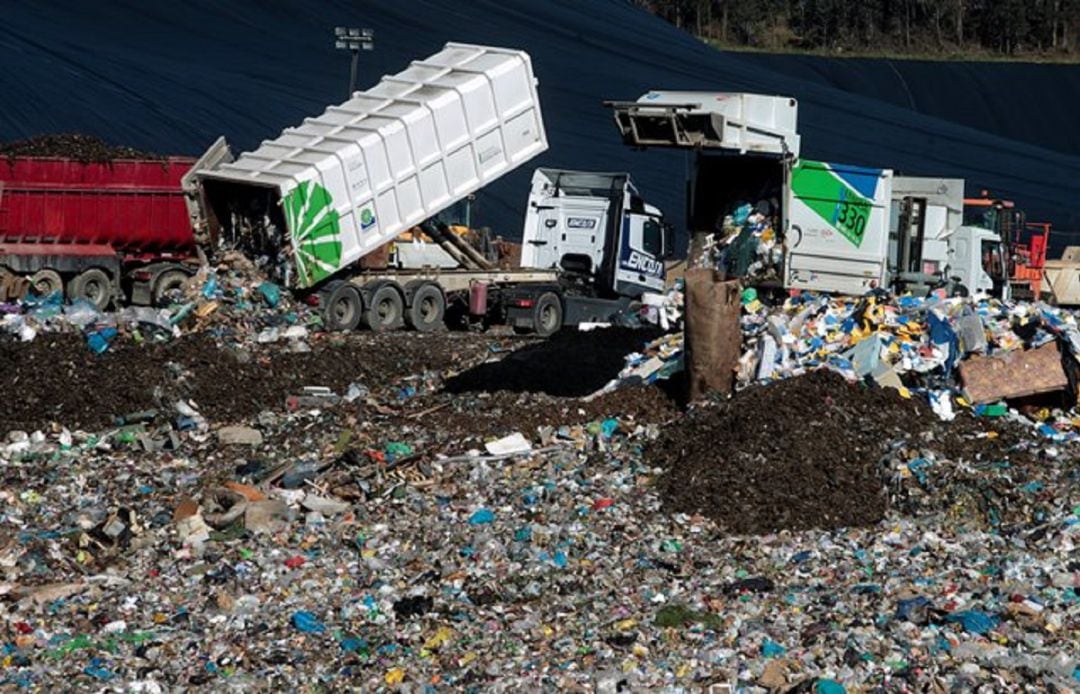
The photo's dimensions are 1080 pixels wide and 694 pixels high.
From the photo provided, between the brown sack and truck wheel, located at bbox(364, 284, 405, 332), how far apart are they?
1033cm

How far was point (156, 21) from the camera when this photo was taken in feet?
142

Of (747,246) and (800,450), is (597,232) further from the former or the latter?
(800,450)

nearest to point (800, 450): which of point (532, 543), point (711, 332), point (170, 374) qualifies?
point (711, 332)

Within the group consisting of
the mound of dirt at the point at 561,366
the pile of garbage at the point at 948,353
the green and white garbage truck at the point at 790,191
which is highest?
the green and white garbage truck at the point at 790,191

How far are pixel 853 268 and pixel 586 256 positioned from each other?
531cm

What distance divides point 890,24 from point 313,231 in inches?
1908

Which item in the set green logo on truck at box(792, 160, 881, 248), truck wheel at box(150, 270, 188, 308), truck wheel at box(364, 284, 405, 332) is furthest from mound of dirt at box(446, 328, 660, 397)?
truck wheel at box(150, 270, 188, 308)

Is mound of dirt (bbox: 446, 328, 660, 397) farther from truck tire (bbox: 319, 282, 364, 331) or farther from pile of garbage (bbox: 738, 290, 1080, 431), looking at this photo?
truck tire (bbox: 319, 282, 364, 331)

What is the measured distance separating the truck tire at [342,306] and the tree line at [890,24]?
139ft

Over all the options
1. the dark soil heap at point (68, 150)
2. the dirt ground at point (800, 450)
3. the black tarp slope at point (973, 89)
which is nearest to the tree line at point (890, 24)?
the black tarp slope at point (973, 89)

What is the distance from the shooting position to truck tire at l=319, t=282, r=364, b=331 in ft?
77.1

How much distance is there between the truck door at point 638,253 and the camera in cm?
2519

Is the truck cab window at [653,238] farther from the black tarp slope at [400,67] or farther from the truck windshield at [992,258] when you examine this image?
the black tarp slope at [400,67]

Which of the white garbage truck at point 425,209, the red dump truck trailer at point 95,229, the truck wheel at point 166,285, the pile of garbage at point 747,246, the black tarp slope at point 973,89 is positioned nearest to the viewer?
the pile of garbage at point 747,246
